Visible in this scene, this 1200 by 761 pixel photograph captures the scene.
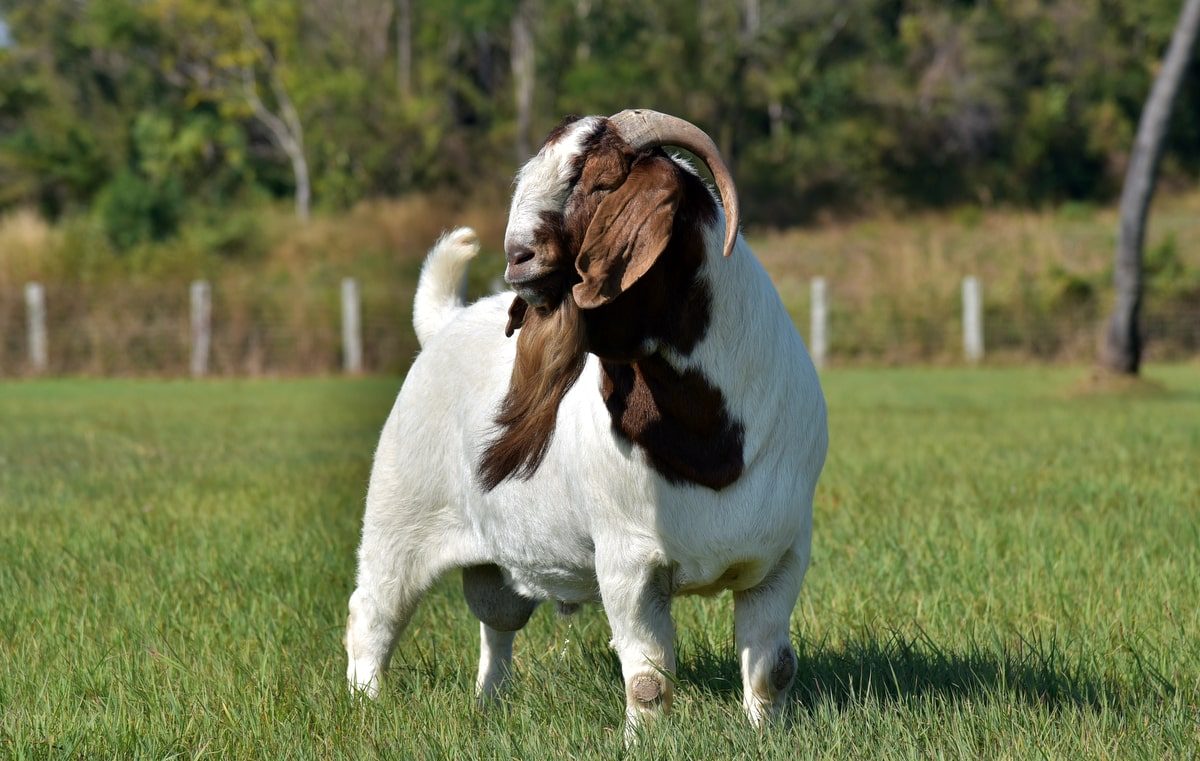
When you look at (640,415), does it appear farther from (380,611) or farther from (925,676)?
(380,611)

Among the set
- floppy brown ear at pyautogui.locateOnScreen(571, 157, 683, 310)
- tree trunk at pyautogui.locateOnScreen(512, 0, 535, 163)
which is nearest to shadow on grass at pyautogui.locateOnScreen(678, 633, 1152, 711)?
floppy brown ear at pyautogui.locateOnScreen(571, 157, 683, 310)

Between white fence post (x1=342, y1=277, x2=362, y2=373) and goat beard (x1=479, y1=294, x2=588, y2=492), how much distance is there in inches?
894

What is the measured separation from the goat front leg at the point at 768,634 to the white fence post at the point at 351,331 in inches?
908

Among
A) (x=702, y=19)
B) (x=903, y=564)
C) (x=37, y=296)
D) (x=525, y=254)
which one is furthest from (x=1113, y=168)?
(x=525, y=254)

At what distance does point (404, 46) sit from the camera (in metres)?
47.8

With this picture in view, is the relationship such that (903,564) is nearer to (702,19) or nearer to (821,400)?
(821,400)

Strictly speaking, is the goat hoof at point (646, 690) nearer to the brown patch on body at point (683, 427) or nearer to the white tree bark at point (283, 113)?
the brown patch on body at point (683, 427)

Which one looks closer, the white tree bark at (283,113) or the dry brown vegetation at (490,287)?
the dry brown vegetation at (490,287)

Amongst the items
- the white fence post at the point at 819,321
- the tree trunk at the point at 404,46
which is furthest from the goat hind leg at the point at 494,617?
the tree trunk at the point at 404,46

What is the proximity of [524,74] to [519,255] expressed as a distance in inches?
1681

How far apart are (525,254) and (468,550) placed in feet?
4.75

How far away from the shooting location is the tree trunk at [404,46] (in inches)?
1875

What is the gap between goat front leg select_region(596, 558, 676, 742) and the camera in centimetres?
330

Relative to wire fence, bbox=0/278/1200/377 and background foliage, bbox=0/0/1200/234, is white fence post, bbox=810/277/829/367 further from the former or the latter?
background foliage, bbox=0/0/1200/234
